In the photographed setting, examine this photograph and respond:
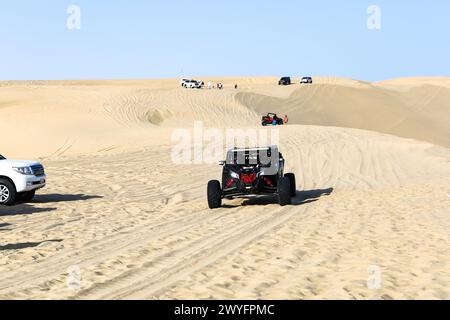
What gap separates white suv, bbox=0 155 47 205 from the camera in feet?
54.9

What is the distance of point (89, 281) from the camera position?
8.32m

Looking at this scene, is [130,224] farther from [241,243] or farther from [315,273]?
[315,273]

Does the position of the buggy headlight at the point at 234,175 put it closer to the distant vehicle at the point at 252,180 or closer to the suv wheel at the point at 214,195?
the distant vehicle at the point at 252,180

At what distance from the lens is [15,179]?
16.8 meters

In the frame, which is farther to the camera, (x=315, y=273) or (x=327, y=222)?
(x=327, y=222)

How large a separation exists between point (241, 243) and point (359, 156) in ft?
59.5

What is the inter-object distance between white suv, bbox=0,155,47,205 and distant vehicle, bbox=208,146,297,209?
496 cm

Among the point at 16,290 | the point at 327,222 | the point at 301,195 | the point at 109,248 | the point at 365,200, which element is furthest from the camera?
the point at 301,195

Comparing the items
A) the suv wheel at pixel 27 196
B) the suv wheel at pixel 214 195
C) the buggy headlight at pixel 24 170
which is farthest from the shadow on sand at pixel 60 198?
the suv wheel at pixel 214 195

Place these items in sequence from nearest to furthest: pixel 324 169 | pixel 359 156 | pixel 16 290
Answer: pixel 16 290 → pixel 324 169 → pixel 359 156

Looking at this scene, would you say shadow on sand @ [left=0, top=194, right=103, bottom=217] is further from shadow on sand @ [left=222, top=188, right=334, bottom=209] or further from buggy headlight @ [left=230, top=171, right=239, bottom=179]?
buggy headlight @ [left=230, top=171, right=239, bottom=179]

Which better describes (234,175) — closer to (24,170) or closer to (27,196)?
(24,170)

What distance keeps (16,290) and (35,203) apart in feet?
31.6

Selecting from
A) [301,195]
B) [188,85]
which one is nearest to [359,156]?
[301,195]
